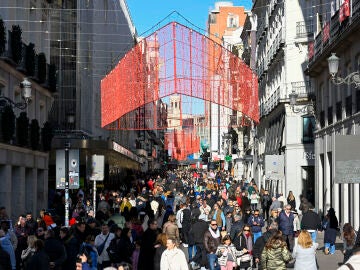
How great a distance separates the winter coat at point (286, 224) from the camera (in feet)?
64.6

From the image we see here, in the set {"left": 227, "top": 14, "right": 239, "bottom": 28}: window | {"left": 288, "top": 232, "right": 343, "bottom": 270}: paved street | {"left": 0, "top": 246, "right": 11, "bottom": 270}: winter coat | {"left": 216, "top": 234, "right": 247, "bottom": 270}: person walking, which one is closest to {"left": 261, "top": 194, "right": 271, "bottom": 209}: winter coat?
{"left": 288, "top": 232, "right": 343, "bottom": 270}: paved street

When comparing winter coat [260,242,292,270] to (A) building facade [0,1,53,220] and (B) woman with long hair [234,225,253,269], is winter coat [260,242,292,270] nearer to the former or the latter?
(B) woman with long hair [234,225,253,269]

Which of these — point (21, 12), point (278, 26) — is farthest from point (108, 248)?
point (278, 26)

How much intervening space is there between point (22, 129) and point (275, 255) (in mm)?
16524

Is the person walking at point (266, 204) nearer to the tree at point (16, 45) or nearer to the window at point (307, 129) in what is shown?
the window at point (307, 129)

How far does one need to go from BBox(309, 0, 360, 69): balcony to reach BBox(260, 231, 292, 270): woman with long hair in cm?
1309

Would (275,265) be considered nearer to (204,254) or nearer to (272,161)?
(204,254)

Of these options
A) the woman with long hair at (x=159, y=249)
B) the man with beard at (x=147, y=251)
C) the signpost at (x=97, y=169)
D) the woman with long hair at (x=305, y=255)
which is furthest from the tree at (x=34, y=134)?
the woman with long hair at (x=305, y=255)

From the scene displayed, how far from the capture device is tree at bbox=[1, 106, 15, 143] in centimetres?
2419

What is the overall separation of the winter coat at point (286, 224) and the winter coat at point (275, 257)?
742 centimetres

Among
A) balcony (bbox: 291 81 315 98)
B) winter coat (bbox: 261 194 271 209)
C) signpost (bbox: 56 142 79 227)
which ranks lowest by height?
winter coat (bbox: 261 194 271 209)

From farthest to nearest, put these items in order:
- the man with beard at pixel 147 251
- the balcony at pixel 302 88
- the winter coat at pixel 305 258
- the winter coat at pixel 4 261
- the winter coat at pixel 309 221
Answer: the balcony at pixel 302 88
the winter coat at pixel 309 221
the man with beard at pixel 147 251
the winter coat at pixel 305 258
the winter coat at pixel 4 261

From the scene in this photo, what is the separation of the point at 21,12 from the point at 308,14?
58.4 feet

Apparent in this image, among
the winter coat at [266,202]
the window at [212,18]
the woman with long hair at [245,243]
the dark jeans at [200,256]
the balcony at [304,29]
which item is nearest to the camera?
the woman with long hair at [245,243]
